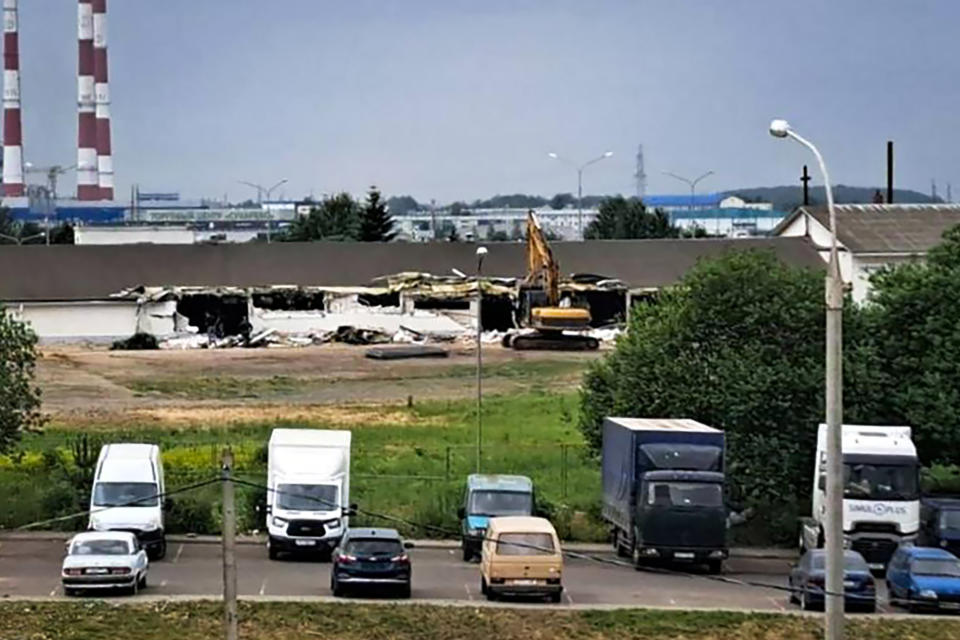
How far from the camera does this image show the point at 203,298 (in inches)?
3625

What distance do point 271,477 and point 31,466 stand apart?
38.7 ft

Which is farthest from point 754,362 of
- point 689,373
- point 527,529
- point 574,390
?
point 574,390

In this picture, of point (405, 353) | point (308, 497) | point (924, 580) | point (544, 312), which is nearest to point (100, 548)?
point (308, 497)

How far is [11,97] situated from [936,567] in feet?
563

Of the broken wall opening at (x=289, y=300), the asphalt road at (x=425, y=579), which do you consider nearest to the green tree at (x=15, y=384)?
the asphalt road at (x=425, y=579)

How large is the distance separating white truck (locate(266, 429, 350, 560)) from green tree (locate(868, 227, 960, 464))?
1434cm

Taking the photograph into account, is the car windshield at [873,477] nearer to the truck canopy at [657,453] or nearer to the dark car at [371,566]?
the truck canopy at [657,453]

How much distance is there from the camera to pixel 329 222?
16062 centimetres

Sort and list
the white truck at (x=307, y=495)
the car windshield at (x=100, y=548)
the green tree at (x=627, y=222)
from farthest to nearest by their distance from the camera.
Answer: the green tree at (x=627, y=222)
the white truck at (x=307, y=495)
the car windshield at (x=100, y=548)

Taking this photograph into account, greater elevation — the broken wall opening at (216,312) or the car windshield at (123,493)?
the broken wall opening at (216,312)

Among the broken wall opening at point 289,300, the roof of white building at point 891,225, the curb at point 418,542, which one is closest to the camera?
the curb at point 418,542

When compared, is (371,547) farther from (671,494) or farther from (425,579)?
(671,494)

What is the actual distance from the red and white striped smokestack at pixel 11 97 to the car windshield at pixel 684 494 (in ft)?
538

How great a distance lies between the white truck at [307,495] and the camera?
3659 centimetres
